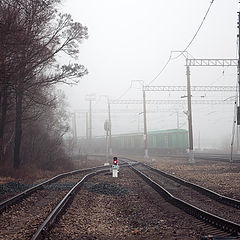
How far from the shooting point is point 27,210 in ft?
32.5

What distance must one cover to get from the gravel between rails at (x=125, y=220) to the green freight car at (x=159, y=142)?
121ft

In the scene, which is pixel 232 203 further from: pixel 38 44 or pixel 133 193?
pixel 38 44

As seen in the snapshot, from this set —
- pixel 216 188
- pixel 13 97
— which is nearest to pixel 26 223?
pixel 216 188

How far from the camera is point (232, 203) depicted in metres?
9.73

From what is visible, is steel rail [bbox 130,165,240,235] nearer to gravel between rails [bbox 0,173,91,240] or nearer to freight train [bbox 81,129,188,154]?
gravel between rails [bbox 0,173,91,240]

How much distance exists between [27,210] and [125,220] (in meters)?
3.17

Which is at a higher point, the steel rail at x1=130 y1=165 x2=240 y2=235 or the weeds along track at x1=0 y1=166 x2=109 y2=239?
the steel rail at x1=130 y1=165 x2=240 y2=235

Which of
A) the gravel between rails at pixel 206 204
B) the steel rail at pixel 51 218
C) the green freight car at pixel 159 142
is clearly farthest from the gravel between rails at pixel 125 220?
the green freight car at pixel 159 142

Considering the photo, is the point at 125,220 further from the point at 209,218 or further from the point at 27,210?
the point at 27,210

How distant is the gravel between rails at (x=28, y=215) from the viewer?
23.3ft

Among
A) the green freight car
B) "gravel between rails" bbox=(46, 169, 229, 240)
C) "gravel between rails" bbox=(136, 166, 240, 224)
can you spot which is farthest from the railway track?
the green freight car

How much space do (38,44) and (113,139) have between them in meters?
53.8

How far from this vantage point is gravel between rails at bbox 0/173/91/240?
711cm

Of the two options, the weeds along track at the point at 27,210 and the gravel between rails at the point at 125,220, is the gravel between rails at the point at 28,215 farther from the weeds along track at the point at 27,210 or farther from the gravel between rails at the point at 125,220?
the gravel between rails at the point at 125,220
